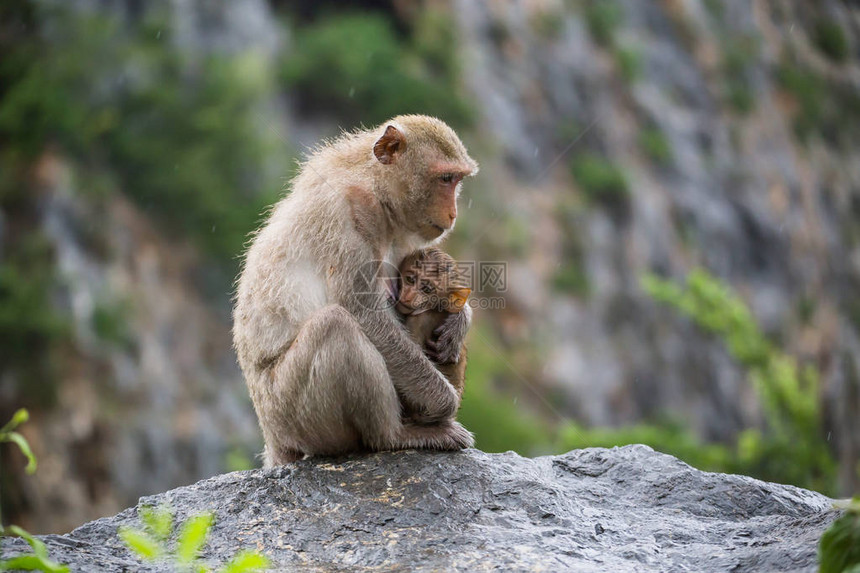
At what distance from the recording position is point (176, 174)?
18.7 meters

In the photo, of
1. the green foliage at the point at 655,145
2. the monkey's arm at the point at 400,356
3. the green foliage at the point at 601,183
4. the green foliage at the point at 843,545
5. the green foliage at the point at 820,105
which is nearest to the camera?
the green foliage at the point at 843,545

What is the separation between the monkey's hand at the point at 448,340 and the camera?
5.37m

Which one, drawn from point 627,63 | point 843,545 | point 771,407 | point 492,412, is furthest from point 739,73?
point 843,545

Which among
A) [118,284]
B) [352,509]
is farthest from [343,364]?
[118,284]

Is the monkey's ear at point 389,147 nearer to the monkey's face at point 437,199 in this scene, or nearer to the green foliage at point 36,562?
the monkey's face at point 437,199

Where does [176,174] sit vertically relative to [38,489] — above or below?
above

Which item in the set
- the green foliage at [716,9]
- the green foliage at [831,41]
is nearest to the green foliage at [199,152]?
the green foliage at [716,9]

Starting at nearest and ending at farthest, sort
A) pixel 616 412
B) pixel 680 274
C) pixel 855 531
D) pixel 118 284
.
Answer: pixel 855 531 < pixel 118 284 < pixel 616 412 < pixel 680 274

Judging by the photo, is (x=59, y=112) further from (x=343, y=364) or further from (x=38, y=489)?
(x=343, y=364)

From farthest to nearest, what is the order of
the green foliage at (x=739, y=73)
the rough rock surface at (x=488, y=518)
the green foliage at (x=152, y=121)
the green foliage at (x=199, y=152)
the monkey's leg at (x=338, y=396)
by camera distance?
1. the green foliage at (x=739, y=73)
2. the green foliage at (x=199, y=152)
3. the green foliage at (x=152, y=121)
4. the monkey's leg at (x=338, y=396)
5. the rough rock surface at (x=488, y=518)

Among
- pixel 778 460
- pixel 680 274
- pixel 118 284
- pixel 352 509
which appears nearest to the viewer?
pixel 352 509

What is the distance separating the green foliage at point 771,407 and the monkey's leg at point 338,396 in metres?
7.81

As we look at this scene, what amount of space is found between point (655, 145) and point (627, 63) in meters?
2.53

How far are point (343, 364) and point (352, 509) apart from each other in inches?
28.6
